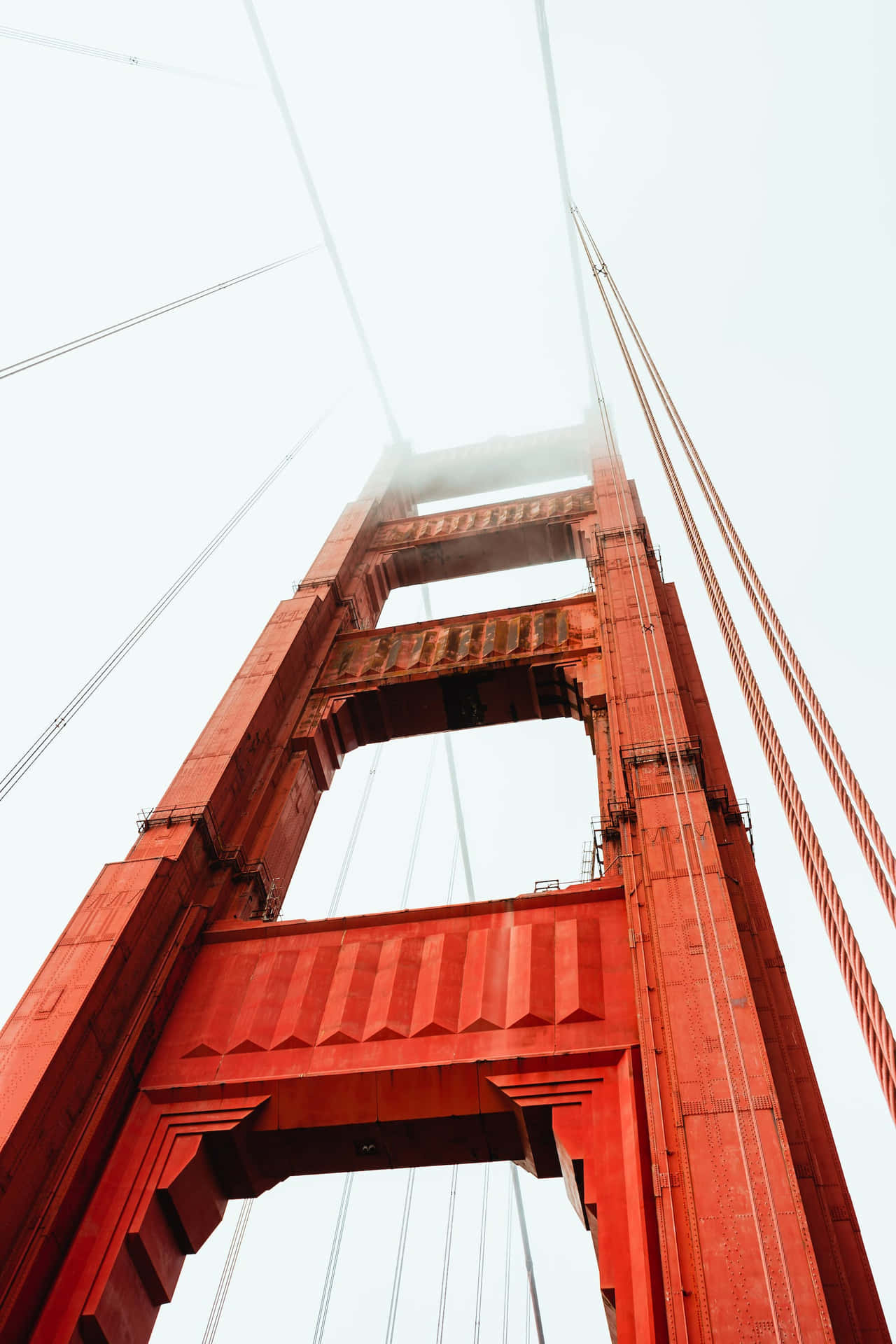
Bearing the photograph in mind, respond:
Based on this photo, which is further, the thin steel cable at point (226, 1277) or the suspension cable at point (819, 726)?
the thin steel cable at point (226, 1277)

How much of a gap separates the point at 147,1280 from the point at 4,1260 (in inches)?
65.9

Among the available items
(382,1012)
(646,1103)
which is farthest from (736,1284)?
(382,1012)

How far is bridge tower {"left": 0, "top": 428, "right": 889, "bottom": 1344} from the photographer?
8.19 meters

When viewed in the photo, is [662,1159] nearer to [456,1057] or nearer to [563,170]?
[456,1057]

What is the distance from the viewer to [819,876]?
6438 millimetres

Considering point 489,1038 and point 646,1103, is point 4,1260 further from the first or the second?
point 646,1103

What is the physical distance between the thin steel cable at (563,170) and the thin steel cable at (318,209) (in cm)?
727

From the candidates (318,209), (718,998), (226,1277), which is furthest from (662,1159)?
(318,209)

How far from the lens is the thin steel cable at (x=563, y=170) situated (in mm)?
29153

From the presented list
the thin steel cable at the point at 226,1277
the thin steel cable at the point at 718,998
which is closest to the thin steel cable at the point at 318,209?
the thin steel cable at the point at 718,998

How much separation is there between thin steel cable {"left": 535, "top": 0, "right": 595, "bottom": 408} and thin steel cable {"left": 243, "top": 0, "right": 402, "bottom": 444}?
23.8ft

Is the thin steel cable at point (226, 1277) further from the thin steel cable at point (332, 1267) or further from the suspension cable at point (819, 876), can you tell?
the suspension cable at point (819, 876)

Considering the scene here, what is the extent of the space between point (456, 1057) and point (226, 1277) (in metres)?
13.9

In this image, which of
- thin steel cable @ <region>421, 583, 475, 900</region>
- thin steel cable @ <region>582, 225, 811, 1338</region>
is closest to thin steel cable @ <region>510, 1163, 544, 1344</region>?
thin steel cable @ <region>421, 583, 475, 900</region>
